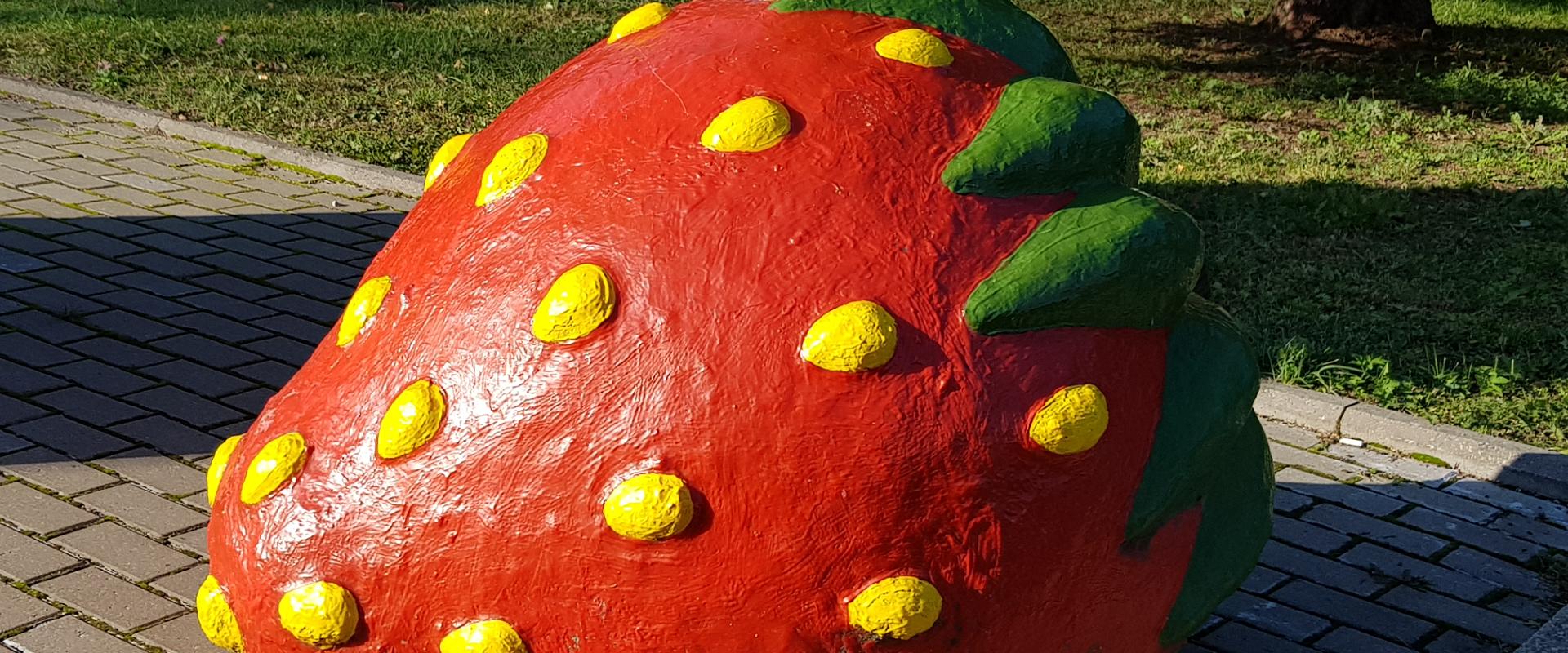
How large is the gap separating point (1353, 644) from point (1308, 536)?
2.26 feet

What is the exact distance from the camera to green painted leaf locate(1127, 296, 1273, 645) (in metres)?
3.03

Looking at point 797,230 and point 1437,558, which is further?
point 1437,558

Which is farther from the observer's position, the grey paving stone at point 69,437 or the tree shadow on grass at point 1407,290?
the tree shadow on grass at point 1407,290

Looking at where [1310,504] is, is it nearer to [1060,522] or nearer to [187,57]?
[1060,522]

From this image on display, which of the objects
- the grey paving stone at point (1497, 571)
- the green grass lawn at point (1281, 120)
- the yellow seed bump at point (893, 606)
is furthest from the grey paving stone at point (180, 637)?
the green grass lawn at point (1281, 120)

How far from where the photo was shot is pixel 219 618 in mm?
2967

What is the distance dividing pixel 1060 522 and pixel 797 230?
0.71 m

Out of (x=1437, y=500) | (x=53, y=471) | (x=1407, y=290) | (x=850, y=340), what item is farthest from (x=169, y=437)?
(x=1407, y=290)

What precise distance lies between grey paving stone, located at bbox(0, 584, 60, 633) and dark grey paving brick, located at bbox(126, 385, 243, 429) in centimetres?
122

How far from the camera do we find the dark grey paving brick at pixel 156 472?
491cm

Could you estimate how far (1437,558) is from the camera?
484cm

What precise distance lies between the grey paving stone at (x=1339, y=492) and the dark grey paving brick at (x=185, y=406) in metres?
3.59

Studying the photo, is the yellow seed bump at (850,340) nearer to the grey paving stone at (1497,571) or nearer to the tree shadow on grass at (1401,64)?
the grey paving stone at (1497,571)

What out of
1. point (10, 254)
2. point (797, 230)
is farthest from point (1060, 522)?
point (10, 254)
